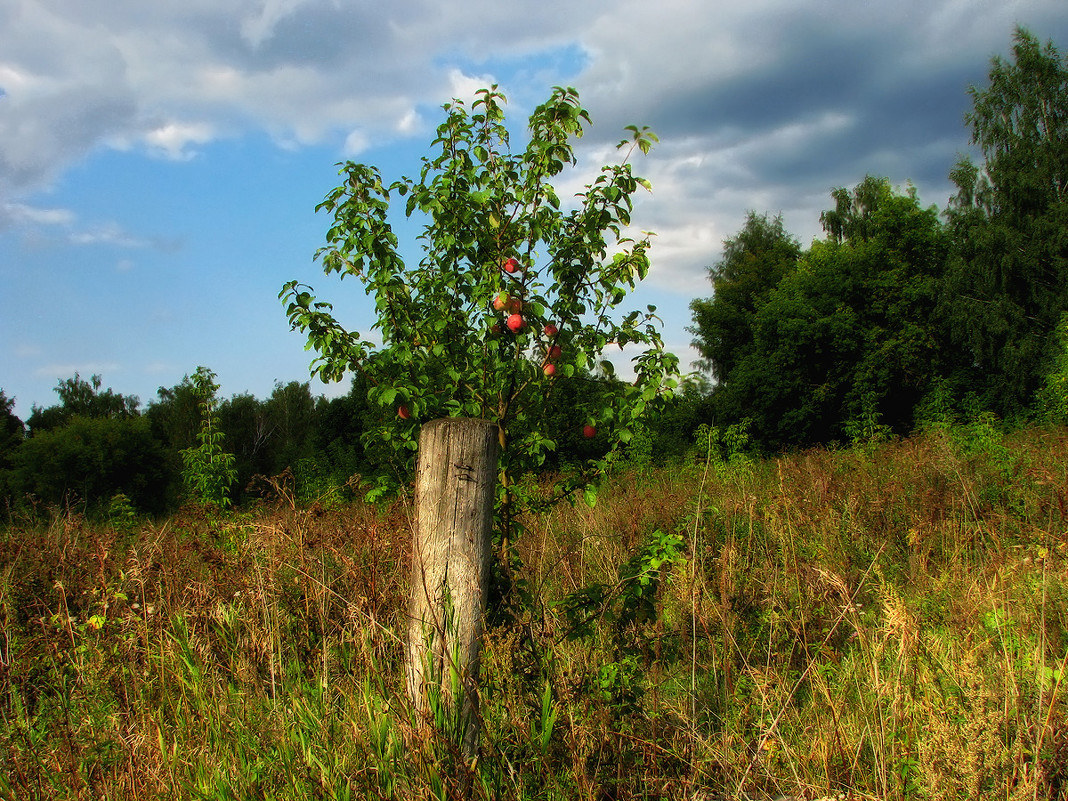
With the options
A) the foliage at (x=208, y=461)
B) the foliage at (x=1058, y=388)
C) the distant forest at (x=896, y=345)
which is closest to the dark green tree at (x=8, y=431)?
the distant forest at (x=896, y=345)

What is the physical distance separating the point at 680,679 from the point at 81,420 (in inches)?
1198

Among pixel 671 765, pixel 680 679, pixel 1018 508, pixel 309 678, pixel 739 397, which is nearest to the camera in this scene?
pixel 671 765

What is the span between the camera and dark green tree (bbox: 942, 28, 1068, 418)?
77.6 ft

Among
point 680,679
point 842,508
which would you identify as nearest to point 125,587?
point 680,679

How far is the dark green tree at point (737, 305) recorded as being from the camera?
124 ft

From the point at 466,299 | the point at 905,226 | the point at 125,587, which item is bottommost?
the point at 125,587

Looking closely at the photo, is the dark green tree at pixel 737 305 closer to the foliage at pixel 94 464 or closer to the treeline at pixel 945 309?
the treeline at pixel 945 309

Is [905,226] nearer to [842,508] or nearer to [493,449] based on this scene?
[842,508]

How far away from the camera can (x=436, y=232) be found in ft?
11.2

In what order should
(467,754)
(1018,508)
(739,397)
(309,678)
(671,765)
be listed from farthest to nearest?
(739,397) → (1018,508) → (309,678) → (671,765) → (467,754)

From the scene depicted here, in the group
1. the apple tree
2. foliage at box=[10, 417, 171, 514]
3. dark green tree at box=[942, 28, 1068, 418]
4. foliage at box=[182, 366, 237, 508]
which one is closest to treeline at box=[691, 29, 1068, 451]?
dark green tree at box=[942, 28, 1068, 418]

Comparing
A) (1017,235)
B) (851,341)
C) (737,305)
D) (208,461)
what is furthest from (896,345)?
(208,461)

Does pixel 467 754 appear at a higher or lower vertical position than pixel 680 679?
higher

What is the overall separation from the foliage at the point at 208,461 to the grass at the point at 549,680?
132 inches
